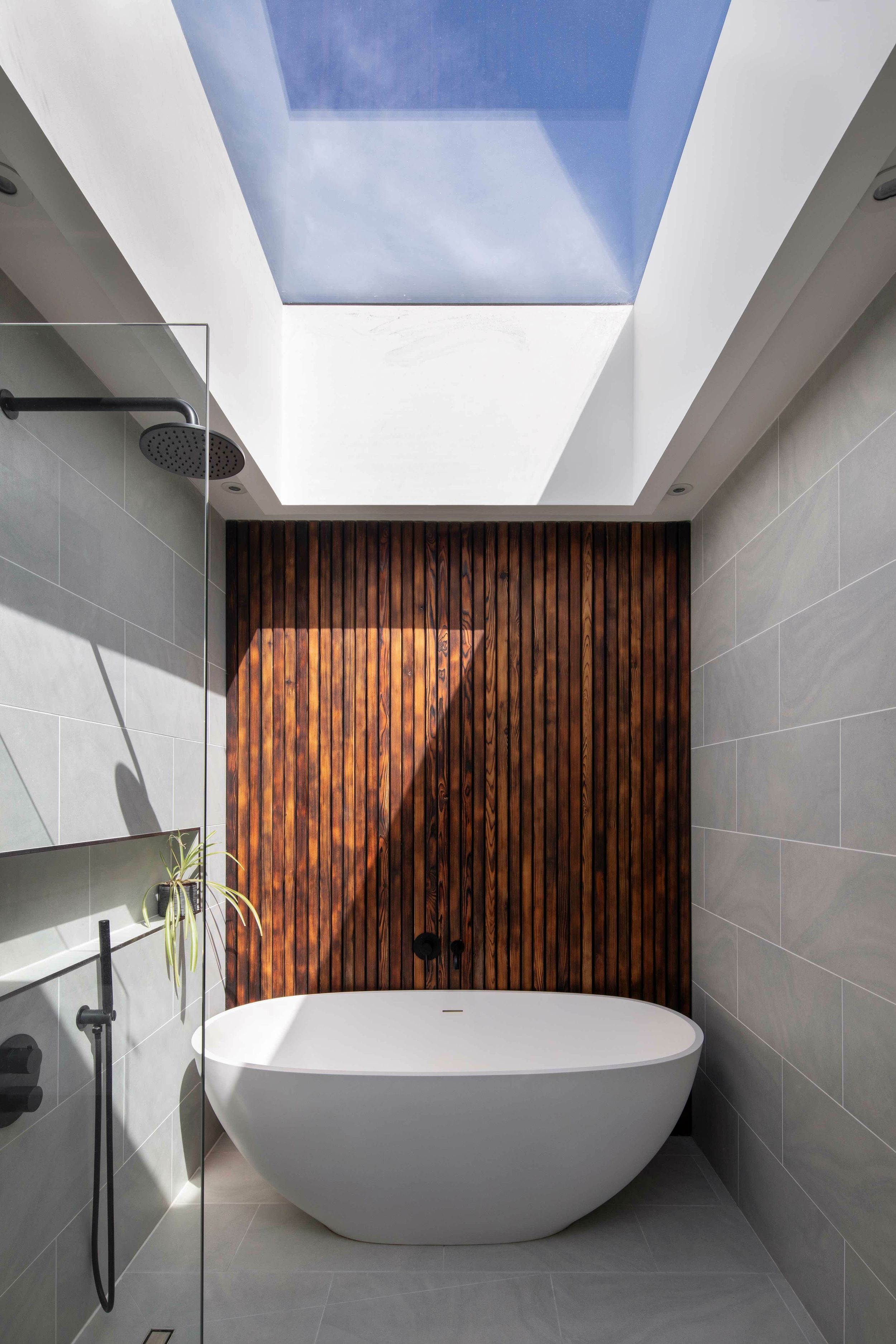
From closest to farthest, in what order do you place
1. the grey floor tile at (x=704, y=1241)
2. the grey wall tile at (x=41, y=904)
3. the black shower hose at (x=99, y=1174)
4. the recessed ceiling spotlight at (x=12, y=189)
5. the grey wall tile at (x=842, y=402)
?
the grey wall tile at (x=41, y=904), the black shower hose at (x=99, y=1174), the recessed ceiling spotlight at (x=12, y=189), the grey wall tile at (x=842, y=402), the grey floor tile at (x=704, y=1241)

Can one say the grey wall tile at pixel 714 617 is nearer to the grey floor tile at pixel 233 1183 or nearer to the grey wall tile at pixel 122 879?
the grey wall tile at pixel 122 879

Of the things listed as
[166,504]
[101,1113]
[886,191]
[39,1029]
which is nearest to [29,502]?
[166,504]

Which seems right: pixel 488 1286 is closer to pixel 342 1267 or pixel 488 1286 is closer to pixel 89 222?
pixel 342 1267

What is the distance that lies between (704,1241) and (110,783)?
2460mm

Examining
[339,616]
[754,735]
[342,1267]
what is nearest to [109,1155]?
[342,1267]

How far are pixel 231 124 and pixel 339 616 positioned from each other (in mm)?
1804

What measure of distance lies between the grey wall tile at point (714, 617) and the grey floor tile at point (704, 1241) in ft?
6.27

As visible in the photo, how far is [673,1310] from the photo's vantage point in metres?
2.29

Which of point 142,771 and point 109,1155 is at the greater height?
point 142,771

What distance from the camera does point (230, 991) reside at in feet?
11.4

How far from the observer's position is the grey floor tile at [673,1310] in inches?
85.9

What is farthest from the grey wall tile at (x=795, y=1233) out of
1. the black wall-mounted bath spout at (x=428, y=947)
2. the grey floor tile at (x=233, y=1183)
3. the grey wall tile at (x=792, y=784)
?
the grey floor tile at (x=233, y=1183)

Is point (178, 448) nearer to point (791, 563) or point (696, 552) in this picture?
point (791, 563)

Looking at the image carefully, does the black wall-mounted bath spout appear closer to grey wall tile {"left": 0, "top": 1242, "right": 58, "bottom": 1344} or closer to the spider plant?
the spider plant
